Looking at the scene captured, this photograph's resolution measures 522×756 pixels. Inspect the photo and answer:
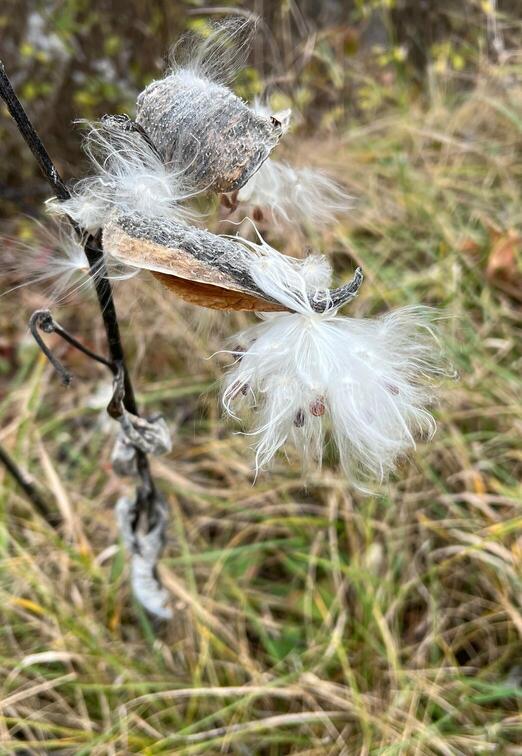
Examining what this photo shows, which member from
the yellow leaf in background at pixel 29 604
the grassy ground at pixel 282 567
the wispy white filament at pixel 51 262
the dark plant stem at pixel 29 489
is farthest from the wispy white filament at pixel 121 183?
the yellow leaf in background at pixel 29 604

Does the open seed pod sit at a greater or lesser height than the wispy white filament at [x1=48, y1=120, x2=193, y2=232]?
lesser

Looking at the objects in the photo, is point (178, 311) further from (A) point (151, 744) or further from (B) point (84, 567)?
(A) point (151, 744)

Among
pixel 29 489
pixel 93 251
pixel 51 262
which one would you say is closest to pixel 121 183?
pixel 93 251

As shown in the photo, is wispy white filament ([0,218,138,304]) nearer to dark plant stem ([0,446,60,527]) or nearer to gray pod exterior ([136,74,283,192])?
gray pod exterior ([136,74,283,192])

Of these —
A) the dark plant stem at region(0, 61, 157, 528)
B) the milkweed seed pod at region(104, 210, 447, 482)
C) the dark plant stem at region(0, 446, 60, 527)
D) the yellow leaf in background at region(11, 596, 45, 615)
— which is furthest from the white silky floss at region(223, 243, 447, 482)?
the yellow leaf in background at region(11, 596, 45, 615)

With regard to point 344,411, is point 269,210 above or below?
above

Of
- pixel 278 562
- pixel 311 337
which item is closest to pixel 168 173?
pixel 311 337

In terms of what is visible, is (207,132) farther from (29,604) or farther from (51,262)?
(29,604)
